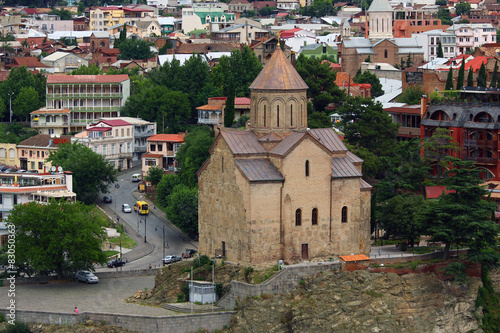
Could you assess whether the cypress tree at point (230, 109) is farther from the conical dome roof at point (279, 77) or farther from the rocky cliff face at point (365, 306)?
the rocky cliff face at point (365, 306)

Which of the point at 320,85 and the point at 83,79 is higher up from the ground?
the point at 320,85

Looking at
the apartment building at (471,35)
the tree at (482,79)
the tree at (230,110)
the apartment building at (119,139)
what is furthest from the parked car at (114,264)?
the apartment building at (471,35)

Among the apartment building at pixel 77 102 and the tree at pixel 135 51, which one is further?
the tree at pixel 135 51

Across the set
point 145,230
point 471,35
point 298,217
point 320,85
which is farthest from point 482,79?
point 471,35

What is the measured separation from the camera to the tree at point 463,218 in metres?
70.7

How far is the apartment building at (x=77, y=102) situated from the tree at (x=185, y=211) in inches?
1377

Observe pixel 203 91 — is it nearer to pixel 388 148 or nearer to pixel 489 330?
pixel 388 148

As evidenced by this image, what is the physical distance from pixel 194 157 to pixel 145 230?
8124 millimetres

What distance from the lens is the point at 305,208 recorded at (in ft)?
229

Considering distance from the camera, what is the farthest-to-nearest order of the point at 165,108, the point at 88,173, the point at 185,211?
the point at 165,108 < the point at 88,173 < the point at 185,211

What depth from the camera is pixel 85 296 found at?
240 ft

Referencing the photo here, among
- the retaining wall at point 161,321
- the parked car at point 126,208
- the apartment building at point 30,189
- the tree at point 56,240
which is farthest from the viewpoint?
the parked car at point 126,208

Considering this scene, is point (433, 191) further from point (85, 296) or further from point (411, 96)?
point (411, 96)

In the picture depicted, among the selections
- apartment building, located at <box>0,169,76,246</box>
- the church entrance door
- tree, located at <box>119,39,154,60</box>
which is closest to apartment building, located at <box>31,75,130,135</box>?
apartment building, located at <box>0,169,76,246</box>
